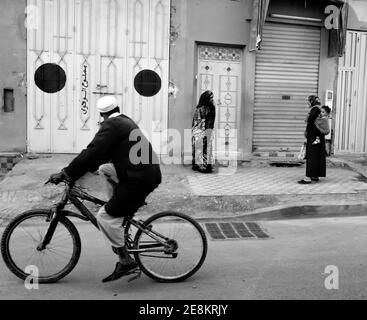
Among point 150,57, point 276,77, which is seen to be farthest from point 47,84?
point 276,77

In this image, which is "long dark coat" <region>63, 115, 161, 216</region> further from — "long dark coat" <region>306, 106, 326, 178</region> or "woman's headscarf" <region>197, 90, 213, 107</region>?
"woman's headscarf" <region>197, 90, 213, 107</region>

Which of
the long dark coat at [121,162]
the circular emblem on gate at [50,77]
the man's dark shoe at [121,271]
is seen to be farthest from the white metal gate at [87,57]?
the man's dark shoe at [121,271]

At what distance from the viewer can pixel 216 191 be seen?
329 inches

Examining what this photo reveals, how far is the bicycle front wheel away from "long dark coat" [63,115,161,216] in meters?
0.30

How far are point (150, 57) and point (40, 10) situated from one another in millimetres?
2436

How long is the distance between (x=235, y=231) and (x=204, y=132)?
3.48 meters

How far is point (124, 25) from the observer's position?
10.3m

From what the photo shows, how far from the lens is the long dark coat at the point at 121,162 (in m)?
4.27

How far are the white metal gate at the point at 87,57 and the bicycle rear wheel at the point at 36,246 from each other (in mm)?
5927

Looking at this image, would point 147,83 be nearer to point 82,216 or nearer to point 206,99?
point 206,99

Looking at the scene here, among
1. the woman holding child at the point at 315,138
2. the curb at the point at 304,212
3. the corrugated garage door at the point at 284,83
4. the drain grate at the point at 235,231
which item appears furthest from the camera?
the corrugated garage door at the point at 284,83

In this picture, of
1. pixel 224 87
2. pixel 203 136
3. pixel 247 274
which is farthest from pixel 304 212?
pixel 224 87

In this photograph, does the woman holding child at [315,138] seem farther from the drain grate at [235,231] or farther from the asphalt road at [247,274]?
the asphalt road at [247,274]

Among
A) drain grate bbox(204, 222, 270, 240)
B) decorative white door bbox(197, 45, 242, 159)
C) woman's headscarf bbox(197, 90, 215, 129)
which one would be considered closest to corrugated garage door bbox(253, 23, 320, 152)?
decorative white door bbox(197, 45, 242, 159)
